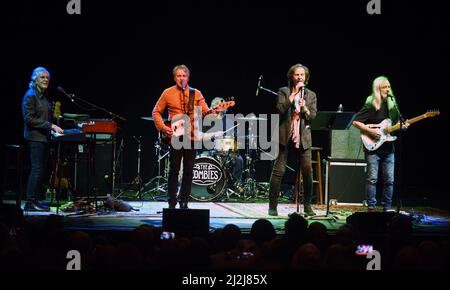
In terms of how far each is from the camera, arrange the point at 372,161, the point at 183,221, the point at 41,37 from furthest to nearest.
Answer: the point at 41,37 < the point at 372,161 < the point at 183,221

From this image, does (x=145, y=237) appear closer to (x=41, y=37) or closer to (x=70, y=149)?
(x=70, y=149)

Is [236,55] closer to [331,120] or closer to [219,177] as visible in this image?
[219,177]

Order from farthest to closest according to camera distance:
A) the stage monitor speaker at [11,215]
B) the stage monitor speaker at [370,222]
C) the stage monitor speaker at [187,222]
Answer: the stage monitor speaker at [370,222], the stage monitor speaker at [11,215], the stage monitor speaker at [187,222]

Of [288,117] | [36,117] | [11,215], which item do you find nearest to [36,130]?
[36,117]

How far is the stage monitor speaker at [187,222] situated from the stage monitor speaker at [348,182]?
5073mm

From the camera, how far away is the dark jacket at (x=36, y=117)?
27.1 ft

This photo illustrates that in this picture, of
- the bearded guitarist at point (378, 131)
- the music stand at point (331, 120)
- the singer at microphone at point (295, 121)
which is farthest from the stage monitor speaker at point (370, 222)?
the bearded guitarist at point (378, 131)

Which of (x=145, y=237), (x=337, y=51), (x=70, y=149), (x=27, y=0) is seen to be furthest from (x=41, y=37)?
(x=145, y=237)

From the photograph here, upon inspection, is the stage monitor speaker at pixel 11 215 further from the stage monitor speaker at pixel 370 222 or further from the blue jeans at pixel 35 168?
the stage monitor speaker at pixel 370 222

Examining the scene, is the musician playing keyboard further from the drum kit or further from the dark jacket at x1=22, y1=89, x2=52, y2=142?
the drum kit

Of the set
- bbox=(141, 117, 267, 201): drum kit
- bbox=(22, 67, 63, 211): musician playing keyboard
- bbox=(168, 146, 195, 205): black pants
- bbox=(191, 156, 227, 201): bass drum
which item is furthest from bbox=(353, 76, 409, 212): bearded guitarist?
bbox=(22, 67, 63, 211): musician playing keyboard

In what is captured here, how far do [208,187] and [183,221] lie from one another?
515 centimetres

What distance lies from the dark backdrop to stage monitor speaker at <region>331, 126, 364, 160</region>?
2.32 metres
